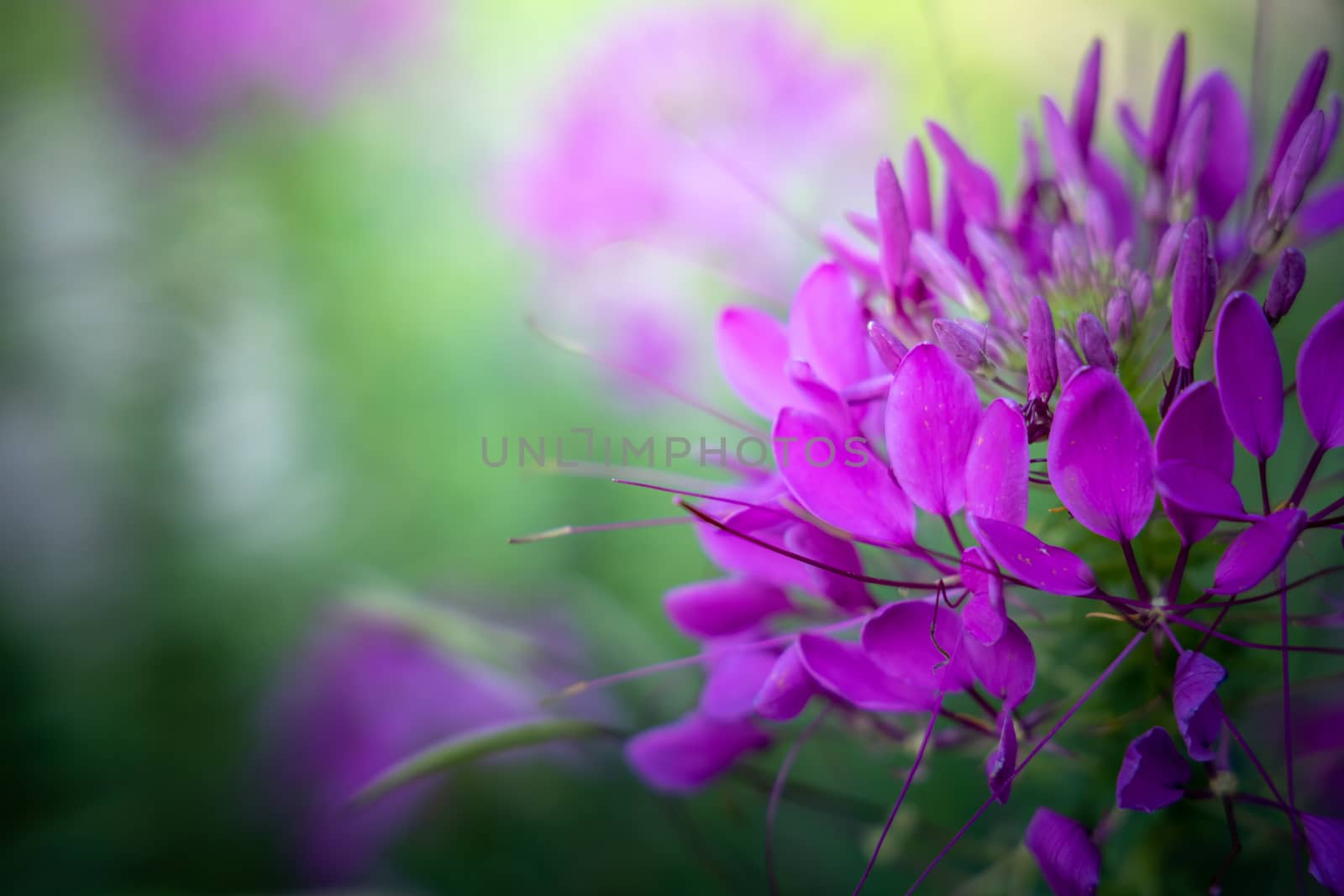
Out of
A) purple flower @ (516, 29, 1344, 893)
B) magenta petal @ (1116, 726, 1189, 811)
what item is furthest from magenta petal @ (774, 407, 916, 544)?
magenta petal @ (1116, 726, 1189, 811)

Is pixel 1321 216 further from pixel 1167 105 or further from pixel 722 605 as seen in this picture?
pixel 722 605

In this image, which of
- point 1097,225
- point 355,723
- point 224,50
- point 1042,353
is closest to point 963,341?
point 1042,353

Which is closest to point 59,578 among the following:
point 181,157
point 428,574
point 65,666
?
point 65,666

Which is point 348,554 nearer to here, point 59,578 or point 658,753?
point 59,578

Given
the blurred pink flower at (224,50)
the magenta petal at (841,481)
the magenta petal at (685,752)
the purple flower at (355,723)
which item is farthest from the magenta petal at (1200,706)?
the blurred pink flower at (224,50)

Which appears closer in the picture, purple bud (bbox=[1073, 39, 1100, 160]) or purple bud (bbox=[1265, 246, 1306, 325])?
purple bud (bbox=[1265, 246, 1306, 325])

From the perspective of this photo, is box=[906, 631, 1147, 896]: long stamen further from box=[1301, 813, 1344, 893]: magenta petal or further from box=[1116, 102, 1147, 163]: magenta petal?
box=[1116, 102, 1147, 163]: magenta petal
